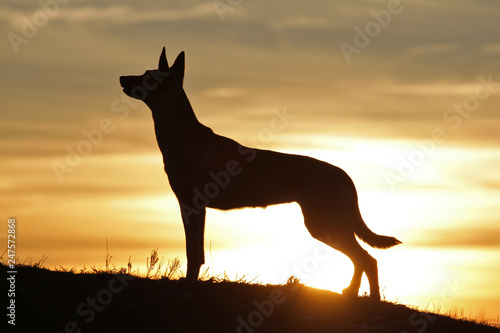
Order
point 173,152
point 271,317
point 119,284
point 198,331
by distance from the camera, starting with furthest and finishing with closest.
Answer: point 173,152, point 119,284, point 271,317, point 198,331

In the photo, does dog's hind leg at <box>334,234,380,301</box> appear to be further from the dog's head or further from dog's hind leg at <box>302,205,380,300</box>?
the dog's head

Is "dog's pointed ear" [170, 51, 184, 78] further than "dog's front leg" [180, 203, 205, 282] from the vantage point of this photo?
Yes

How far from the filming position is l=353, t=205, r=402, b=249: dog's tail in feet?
35.8

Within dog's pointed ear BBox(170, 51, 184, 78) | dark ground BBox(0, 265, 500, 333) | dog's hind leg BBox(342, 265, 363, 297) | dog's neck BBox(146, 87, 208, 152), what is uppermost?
dog's pointed ear BBox(170, 51, 184, 78)

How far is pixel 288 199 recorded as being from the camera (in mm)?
10828

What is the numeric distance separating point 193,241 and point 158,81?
107 inches

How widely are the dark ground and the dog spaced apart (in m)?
0.87

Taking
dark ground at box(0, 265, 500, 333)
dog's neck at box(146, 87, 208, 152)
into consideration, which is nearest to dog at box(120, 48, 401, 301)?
dog's neck at box(146, 87, 208, 152)

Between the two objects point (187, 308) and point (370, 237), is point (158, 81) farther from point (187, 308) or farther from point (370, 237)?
point (370, 237)

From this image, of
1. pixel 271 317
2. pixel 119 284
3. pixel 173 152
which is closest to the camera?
pixel 271 317

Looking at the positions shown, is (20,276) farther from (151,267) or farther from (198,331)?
(198,331)

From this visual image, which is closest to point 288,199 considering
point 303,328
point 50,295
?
point 303,328

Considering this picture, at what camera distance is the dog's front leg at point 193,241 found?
10.3 metres

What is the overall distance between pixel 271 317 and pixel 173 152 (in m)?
3.11
